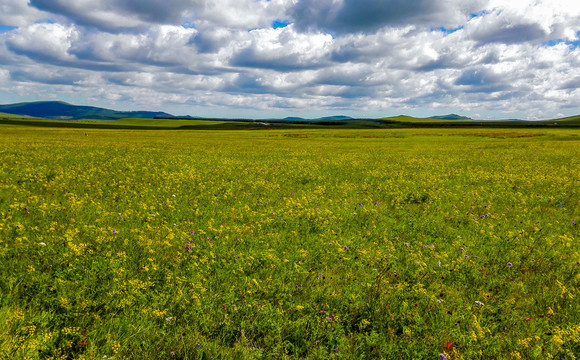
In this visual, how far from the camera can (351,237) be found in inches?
332

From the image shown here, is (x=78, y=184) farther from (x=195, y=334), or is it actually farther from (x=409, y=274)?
(x=409, y=274)

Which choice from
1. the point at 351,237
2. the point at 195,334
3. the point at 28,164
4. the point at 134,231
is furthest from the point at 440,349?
the point at 28,164

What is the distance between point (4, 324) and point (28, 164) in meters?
16.8

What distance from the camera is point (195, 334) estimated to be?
441 cm

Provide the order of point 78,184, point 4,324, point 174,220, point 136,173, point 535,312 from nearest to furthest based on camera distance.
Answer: point 4,324 < point 535,312 < point 174,220 < point 78,184 < point 136,173

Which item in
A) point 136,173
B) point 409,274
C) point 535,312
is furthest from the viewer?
point 136,173

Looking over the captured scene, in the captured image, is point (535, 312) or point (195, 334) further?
point (535, 312)

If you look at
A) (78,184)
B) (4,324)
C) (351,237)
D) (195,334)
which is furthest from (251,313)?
(78,184)

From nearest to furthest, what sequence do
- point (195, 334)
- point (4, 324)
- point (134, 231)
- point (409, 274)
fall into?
point (4, 324) < point (195, 334) < point (409, 274) < point (134, 231)

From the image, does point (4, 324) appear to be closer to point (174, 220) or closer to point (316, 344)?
point (316, 344)

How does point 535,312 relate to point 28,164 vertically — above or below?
below

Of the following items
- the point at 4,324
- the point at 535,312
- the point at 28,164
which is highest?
the point at 28,164

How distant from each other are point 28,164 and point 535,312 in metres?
22.4

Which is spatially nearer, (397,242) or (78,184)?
(397,242)
